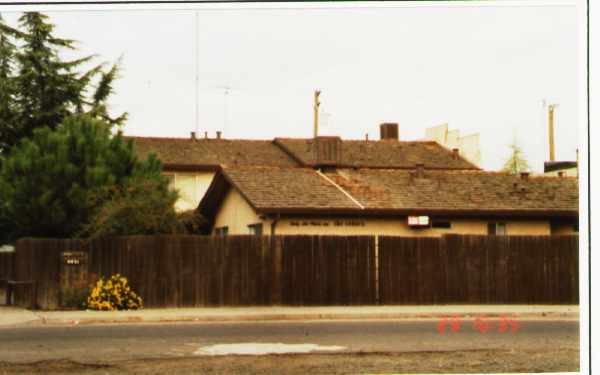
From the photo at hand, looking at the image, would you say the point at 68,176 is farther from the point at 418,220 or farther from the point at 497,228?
the point at 497,228

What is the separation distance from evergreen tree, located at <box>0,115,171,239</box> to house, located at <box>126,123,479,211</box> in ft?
55.0

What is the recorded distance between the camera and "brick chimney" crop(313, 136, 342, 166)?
34219 millimetres

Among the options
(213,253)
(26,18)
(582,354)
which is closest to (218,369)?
(582,354)

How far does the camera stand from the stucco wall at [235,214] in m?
30.8

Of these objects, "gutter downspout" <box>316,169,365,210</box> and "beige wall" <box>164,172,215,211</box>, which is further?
"beige wall" <box>164,172,215,211</box>

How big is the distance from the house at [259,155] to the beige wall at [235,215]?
1319 centimetres

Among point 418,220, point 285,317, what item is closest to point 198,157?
point 418,220

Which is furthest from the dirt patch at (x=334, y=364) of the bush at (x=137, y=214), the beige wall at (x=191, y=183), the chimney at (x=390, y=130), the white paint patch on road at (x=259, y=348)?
the chimney at (x=390, y=130)

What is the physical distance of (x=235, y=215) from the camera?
106 ft

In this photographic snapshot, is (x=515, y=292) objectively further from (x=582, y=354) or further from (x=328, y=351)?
(x=582, y=354)

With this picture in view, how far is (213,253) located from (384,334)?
8.88 metres

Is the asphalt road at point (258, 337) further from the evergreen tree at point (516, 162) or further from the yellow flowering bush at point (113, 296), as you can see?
the evergreen tree at point (516, 162)
